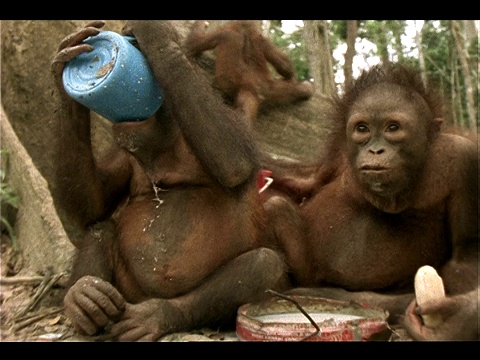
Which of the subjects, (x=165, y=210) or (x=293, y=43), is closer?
(x=165, y=210)

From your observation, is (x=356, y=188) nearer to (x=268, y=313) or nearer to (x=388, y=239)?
(x=388, y=239)

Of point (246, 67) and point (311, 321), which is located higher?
point (246, 67)

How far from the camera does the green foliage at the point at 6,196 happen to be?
4.79 m

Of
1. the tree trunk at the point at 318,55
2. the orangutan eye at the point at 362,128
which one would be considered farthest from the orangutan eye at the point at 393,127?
the tree trunk at the point at 318,55

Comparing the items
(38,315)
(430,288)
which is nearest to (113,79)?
(38,315)

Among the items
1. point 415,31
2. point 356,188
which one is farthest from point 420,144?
point 415,31

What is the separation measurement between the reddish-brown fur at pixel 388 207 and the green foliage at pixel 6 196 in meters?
2.01

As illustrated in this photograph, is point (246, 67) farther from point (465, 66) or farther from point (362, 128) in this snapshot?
point (362, 128)

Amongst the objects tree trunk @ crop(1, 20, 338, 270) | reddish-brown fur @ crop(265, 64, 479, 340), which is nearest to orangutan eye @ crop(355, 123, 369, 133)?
reddish-brown fur @ crop(265, 64, 479, 340)

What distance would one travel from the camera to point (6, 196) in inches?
189

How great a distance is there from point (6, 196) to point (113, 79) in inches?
87.8

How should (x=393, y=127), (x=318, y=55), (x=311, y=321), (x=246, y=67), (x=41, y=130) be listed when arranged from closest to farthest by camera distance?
(x=311, y=321) < (x=393, y=127) < (x=41, y=130) < (x=246, y=67) < (x=318, y=55)

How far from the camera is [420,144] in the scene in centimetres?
329

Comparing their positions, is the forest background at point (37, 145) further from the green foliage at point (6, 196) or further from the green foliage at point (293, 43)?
the green foliage at point (293, 43)
